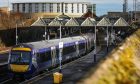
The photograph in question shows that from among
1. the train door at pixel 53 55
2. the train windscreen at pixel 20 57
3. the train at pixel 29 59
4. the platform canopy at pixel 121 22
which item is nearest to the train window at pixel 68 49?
the train door at pixel 53 55

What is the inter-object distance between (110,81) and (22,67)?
32642mm

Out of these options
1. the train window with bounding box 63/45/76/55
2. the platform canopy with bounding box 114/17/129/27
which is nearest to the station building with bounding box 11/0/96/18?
the platform canopy with bounding box 114/17/129/27

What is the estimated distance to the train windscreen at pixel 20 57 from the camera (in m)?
34.4

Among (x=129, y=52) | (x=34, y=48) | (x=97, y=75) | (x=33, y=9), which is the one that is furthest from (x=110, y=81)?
(x=33, y=9)

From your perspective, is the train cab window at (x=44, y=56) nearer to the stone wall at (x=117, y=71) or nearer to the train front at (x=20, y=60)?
the train front at (x=20, y=60)

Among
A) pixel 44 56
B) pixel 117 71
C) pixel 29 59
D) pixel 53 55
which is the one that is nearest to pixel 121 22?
pixel 53 55

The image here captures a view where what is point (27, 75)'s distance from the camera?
1359 inches

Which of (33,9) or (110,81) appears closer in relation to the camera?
(110,81)

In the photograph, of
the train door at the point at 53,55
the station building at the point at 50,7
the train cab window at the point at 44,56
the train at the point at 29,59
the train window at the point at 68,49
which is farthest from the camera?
the station building at the point at 50,7

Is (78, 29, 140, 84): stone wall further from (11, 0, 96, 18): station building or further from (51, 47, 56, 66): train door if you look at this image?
(11, 0, 96, 18): station building

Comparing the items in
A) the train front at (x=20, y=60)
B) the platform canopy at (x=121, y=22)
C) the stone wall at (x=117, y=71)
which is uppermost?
the platform canopy at (x=121, y=22)

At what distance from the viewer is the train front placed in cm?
3431

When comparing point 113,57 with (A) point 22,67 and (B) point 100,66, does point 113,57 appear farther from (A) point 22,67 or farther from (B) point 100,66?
(A) point 22,67

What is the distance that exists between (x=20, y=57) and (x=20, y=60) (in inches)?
10.2
